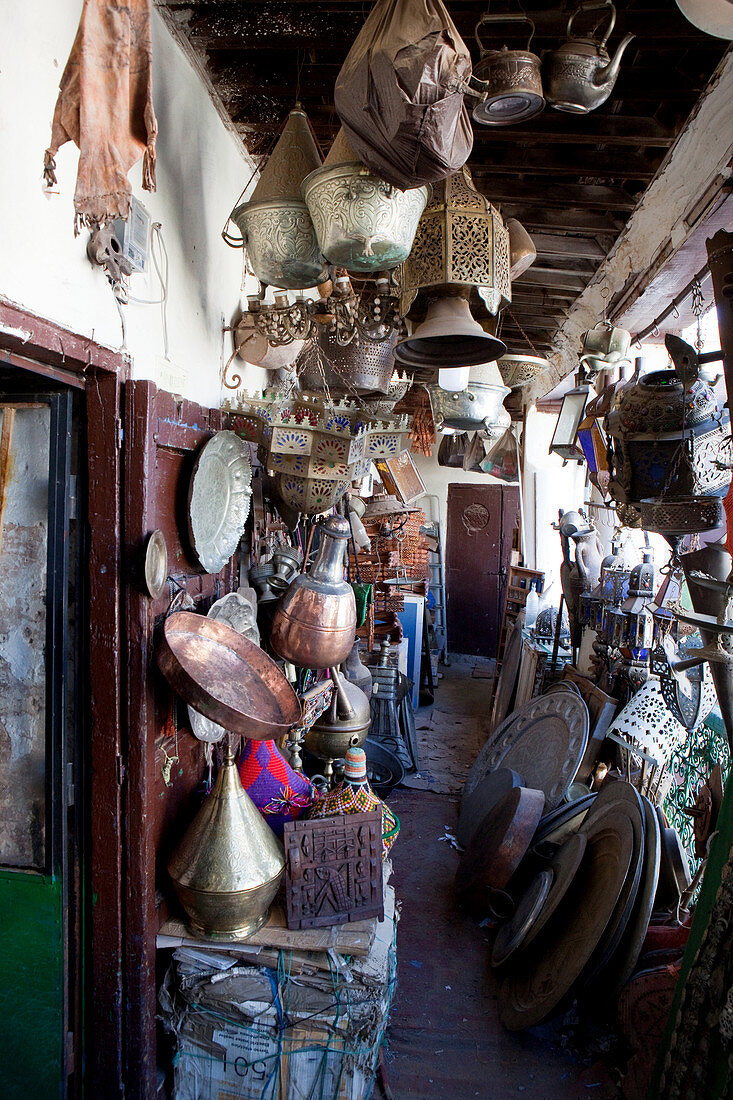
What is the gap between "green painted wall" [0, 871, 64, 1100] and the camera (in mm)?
1984

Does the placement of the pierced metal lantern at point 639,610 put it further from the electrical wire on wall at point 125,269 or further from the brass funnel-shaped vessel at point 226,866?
the electrical wire on wall at point 125,269

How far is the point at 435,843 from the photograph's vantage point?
14.3 ft

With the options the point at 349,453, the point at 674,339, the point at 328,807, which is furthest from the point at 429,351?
the point at 328,807

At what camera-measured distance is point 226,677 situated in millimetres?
2250

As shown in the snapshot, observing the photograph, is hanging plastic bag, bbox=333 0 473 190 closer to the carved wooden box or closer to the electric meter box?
the electric meter box

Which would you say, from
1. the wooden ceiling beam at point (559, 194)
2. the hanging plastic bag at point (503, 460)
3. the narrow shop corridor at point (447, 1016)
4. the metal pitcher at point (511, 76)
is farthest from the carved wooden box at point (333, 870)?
the hanging plastic bag at point (503, 460)

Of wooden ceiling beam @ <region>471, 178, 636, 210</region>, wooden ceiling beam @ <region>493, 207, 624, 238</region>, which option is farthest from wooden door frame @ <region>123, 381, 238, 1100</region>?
wooden ceiling beam @ <region>493, 207, 624, 238</region>

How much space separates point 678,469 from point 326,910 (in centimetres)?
198

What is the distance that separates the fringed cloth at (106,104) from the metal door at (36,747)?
93 cm

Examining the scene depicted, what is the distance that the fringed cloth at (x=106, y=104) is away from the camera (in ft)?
3.54

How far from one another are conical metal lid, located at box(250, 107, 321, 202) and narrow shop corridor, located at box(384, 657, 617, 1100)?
3183 mm

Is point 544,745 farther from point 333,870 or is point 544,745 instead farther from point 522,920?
point 333,870

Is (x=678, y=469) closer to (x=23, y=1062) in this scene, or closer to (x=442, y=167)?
(x=442, y=167)

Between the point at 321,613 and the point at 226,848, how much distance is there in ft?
2.73
